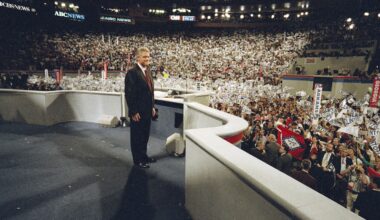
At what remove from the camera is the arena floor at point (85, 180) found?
2854 mm

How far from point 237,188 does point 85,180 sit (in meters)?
2.68

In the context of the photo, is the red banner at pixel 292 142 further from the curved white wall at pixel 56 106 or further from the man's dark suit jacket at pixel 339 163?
the curved white wall at pixel 56 106

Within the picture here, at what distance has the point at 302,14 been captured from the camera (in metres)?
A: 39.5

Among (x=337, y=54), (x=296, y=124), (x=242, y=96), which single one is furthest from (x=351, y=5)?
(x=296, y=124)

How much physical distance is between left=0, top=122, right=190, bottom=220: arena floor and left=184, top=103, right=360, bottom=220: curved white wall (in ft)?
2.23

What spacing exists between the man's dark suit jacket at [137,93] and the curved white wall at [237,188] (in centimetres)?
141

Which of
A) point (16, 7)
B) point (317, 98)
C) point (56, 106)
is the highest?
point (16, 7)

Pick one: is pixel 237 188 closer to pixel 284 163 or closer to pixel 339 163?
pixel 284 163

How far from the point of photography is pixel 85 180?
3.60 m

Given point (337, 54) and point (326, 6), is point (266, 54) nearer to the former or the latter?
point (337, 54)

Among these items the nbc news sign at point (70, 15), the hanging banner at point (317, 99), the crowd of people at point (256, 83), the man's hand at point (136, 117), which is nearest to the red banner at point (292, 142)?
the crowd of people at point (256, 83)

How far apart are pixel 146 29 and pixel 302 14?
2484cm

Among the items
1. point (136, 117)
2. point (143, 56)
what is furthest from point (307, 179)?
point (143, 56)

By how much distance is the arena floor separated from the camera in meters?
2.85
